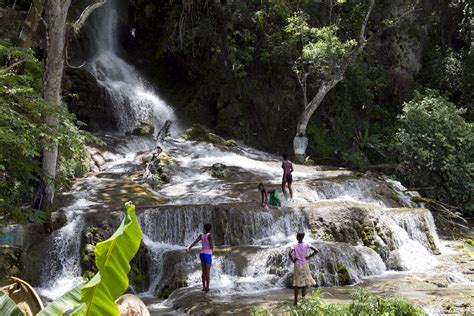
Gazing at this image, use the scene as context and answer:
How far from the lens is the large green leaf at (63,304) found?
8.47 feet

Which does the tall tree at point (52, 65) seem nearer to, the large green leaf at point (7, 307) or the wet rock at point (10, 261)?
the wet rock at point (10, 261)

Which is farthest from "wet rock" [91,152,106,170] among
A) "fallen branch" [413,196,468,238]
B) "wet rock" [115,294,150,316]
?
"wet rock" [115,294,150,316]

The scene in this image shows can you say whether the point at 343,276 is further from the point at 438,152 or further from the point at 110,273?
the point at 438,152

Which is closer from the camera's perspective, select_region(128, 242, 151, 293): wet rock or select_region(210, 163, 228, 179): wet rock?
select_region(128, 242, 151, 293): wet rock

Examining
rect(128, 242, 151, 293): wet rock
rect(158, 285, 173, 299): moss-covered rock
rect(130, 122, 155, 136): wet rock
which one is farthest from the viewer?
rect(130, 122, 155, 136): wet rock

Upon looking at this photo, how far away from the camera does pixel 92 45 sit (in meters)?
28.7

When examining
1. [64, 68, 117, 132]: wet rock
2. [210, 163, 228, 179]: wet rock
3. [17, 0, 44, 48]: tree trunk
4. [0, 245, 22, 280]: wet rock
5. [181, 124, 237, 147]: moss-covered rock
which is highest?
[64, 68, 117, 132]: wet rock

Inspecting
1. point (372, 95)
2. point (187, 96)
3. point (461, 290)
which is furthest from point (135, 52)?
point (461, 290)

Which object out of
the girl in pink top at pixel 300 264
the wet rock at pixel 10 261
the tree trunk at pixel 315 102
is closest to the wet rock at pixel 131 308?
the girl in pink top at pixel 300 264

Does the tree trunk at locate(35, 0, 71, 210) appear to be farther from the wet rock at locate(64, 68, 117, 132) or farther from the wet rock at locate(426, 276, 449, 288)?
the wet rock at locate(64, 68, 117, 132)

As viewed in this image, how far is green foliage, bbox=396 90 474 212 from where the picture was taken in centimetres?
2044

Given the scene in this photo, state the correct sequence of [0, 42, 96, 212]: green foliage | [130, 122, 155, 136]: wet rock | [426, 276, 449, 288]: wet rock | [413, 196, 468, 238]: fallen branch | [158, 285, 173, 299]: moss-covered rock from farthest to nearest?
[130, 122, 155, 136]: wet rock, [413, 196, 468, 238]: fallen branch, [158, 285, 173, 299]: moss-covered rock, [426, 276, 449, 288]: wet rock, [0, 42, 96, 212]: green foliage

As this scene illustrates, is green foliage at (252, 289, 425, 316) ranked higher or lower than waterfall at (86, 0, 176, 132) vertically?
lower

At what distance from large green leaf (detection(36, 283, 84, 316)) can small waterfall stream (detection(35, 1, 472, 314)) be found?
300 inches
